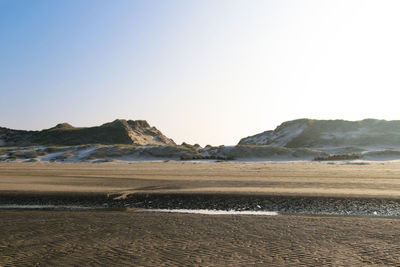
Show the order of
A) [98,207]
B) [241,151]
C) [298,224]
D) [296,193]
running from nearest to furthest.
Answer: [298,224]
[98,207]
[296,193]
[241,151]

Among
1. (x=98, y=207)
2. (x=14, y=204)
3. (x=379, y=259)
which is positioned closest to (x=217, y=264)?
(x=379, y=259)

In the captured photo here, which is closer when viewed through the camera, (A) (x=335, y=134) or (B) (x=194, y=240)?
(B) (x=194, y=240)

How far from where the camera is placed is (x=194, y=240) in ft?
37.8

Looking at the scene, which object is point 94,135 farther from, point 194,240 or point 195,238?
point 194,240

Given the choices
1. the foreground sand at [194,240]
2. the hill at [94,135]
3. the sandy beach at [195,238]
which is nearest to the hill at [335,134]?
the hill at [94,135]

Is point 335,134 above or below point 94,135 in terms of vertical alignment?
below

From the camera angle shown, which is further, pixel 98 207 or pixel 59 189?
pixel 59 189

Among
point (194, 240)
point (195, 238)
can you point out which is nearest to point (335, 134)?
point (195, 238)

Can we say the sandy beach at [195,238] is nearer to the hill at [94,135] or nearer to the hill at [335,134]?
the hill at [335,134]

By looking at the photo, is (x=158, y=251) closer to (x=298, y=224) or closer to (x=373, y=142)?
(x=298, y=224)

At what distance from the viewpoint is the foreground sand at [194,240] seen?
9.27 meters

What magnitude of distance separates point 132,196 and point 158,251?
12509mm

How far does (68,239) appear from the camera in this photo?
1160cm

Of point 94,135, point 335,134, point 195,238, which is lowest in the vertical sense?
point 195,238
